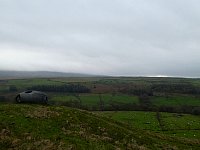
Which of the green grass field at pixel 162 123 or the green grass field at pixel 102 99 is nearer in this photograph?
the green grass field at pixel 162 123

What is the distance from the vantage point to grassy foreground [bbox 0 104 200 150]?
2962 cm

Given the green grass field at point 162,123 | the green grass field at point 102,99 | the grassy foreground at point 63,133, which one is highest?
the grassy foreground at point 63,133

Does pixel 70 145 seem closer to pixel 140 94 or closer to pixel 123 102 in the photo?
pixel 123 102

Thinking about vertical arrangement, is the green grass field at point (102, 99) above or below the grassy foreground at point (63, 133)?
below

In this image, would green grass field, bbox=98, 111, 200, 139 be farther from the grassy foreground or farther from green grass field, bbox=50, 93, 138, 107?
the grassy foreground

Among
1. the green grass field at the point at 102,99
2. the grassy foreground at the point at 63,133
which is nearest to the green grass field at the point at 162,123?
the green grass field at the point at 102,99

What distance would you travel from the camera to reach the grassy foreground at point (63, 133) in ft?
97.2

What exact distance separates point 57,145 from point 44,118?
6792 mm

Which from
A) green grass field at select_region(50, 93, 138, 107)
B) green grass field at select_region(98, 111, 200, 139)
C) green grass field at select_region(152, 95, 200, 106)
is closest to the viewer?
green grass field at select_region(98, 111, 200, 139)

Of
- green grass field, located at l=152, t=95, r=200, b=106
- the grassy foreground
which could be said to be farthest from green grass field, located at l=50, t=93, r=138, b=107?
the grassy foreground

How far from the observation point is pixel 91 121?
36469mm

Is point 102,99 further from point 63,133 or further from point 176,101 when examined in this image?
point 63,133

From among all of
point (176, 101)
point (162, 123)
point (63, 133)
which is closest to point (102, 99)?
point (176, 101)

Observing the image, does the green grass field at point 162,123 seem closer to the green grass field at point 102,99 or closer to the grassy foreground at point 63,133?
the green grass field at point 102,99
